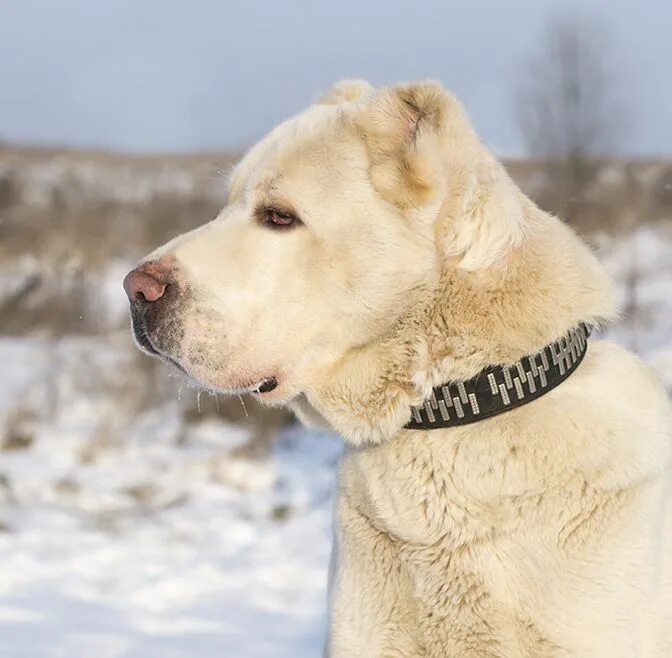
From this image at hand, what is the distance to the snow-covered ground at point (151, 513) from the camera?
5.43m

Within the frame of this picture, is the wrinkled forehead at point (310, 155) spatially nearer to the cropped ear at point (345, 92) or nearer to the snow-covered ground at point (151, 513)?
the cropped ear at point (345, 92)

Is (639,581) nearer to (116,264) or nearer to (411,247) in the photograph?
(411,247)

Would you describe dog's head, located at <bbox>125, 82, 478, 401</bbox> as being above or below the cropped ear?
below

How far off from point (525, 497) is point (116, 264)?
8872 millimetres

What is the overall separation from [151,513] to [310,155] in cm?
529

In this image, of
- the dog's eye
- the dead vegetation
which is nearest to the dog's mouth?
the dog's eye

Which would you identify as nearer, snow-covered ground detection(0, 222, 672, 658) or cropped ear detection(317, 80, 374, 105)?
cropped ear detection(317, 80, 374, 105)

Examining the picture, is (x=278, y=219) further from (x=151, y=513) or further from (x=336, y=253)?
(x=151, y=513)

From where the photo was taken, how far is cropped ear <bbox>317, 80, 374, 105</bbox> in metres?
3.01

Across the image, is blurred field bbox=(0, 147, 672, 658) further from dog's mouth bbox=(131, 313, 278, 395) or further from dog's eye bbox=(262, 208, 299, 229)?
dog's eye bbox=(262, 208, 299, 229)

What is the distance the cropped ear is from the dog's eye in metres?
0.56

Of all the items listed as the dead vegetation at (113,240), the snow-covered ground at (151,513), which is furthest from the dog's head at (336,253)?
the dead vegetation at (113,240)

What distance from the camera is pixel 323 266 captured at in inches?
99.0

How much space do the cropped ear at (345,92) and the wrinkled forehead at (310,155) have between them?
29cm
